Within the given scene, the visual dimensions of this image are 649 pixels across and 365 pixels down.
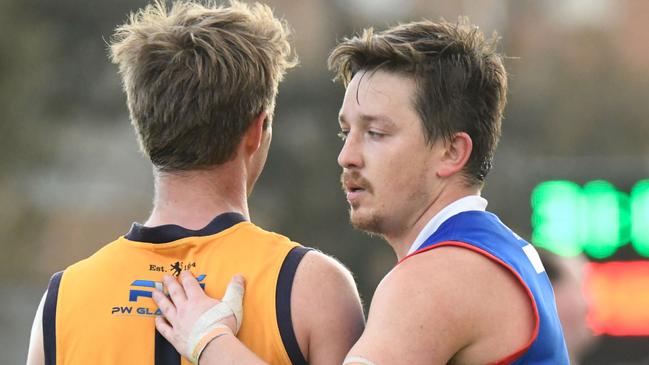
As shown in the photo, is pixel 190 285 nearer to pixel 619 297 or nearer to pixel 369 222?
pixel 369 222

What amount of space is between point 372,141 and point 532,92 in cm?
2655

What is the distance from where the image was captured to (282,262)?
3.64 metres

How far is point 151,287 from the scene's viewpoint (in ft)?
12.3

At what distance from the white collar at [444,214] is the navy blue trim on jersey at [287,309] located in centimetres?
35

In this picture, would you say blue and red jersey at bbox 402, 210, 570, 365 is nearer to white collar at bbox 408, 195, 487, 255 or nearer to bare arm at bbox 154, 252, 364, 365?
white collar at bbox 408, 195, 487, 255

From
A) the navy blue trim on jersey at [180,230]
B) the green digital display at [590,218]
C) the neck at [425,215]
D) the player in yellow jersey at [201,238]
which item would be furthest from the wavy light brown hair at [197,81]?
the green digital display at [590,218]

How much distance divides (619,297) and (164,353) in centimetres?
842

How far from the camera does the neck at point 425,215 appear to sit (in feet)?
12.7

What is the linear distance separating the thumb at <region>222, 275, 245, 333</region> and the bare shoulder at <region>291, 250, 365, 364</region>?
5.3 inches

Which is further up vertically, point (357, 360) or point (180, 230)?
point (180, 230)

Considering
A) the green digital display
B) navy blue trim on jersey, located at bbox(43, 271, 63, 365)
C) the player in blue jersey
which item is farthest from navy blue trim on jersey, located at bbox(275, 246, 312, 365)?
the green digital display

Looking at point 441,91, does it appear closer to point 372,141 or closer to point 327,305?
point 372,141

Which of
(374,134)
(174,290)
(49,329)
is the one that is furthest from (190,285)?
(374,134)

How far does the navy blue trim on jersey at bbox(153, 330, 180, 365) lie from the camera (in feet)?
Answer: 12.1
